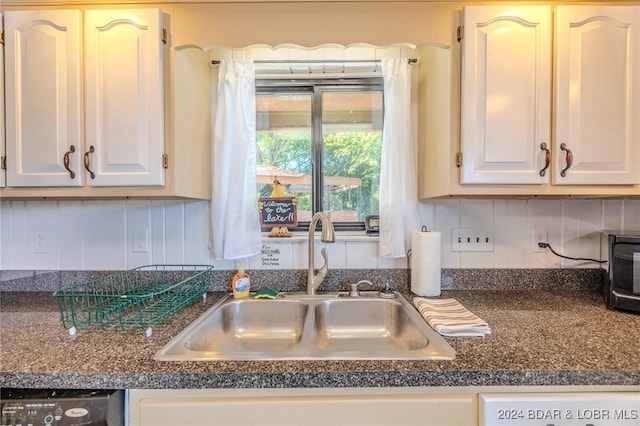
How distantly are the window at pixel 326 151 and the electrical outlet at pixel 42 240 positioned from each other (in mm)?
1066

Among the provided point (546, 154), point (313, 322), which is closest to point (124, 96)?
point (313, 322)

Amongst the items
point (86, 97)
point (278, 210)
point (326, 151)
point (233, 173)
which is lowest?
point (278, 210)

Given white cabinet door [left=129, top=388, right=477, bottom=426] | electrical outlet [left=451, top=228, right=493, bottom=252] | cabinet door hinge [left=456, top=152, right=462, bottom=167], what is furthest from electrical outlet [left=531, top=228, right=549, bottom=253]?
white cabinet door [left=129, top=388, right=477, bottom=426]

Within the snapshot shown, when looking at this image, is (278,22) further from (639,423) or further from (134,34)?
(639,423)

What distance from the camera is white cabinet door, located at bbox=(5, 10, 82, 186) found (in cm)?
112

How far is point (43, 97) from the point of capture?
1.13 meters

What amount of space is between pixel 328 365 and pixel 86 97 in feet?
4.24

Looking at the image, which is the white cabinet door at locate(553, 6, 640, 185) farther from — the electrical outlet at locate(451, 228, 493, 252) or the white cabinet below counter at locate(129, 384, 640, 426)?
the white cabinet below counter at locate(129, 384, 640, 426)

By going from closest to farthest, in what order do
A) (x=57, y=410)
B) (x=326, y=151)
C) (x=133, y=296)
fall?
(x=57, y=410) < (x=133, y=296) < (x=326, y=151)

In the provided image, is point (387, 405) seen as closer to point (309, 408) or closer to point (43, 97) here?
point (309, 408)

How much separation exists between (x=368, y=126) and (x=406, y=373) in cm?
124

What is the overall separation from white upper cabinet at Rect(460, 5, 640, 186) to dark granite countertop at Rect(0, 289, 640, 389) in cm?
59

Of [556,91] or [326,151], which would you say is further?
[326,151]

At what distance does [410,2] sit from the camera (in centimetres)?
114
